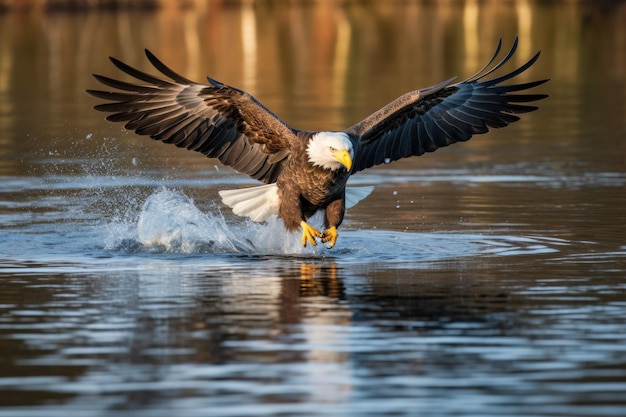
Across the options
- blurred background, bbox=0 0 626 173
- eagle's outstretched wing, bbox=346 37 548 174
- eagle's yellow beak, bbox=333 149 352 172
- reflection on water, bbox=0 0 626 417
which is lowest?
reflection on water, bbox=0 0 626 417

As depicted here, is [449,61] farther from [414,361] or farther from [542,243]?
[414,361]

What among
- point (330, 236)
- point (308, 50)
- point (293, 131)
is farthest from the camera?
point (308, 50)

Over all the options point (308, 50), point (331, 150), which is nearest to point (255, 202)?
point (331, 150)

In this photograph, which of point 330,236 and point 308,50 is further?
point 308,50

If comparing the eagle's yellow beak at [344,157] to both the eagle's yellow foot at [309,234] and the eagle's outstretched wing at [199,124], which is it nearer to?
the eagle's yellow foot at [309,234]

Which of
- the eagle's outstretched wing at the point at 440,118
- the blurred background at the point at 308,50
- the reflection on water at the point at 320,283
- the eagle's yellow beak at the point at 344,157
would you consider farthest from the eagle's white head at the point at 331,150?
the blurred background at the point at 308,50

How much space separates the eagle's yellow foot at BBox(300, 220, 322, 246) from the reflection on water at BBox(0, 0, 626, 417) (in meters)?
0.12

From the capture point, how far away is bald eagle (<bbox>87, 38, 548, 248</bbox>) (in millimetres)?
10648

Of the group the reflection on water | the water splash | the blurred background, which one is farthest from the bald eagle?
the blurred background

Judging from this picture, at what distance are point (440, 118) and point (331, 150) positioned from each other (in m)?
1.93

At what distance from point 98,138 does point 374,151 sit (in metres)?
7.48

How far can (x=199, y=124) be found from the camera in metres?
11.3

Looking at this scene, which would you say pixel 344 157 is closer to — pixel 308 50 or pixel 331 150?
pixel 331 150

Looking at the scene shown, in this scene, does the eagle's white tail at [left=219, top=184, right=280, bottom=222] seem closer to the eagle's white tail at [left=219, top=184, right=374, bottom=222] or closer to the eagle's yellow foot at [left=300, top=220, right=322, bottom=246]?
the eagle's white tail at [left=219, top=184, right=374, bottom=222]
